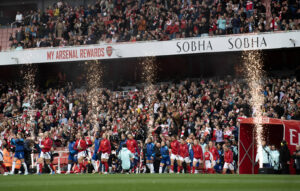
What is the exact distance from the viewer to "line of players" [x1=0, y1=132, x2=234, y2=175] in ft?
61.7

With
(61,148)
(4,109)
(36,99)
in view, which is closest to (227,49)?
(61,148)

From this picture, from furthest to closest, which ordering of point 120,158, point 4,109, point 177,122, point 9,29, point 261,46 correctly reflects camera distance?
1. point 9,29
2. point 4,109
3. point 261,46
4. point 177,122
5. point 120,158

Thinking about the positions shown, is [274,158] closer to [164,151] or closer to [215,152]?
[215,152]

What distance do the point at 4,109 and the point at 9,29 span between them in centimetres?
704

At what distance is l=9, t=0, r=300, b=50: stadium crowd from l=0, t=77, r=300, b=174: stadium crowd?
106 inches

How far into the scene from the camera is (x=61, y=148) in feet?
73.0

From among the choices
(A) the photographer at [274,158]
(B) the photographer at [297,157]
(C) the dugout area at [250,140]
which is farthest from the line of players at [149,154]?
(B) the photographer at [297,157]

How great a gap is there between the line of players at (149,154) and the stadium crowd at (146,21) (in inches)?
288

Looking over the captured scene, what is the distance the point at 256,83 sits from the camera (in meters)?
23.5

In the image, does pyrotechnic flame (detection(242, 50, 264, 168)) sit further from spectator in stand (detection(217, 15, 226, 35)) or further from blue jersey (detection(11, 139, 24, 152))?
blue jersey (detection(11, 139, 24, 152))

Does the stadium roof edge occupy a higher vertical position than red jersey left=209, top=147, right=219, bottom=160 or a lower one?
higher

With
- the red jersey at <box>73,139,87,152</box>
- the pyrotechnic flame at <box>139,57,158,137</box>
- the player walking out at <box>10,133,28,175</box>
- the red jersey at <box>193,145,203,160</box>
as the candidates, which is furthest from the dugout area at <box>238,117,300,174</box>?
the pyrotechnic flame at <box>139,57,158,137</box>

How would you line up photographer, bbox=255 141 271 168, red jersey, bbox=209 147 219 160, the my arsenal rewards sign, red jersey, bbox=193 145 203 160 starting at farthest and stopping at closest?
the my arsenal rewards sign, red jersey, bbox=193 145 203 160, red jersey, bbox=209 147 219 160, photographer, bbox=255 141 271 168

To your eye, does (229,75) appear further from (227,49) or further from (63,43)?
(63,43)
